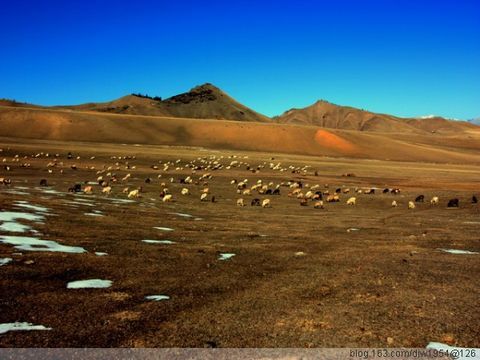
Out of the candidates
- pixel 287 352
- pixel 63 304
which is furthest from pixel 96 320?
pixel 287 352

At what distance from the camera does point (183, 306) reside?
897cm

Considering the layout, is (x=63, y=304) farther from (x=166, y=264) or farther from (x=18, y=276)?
(x=166, y=264)

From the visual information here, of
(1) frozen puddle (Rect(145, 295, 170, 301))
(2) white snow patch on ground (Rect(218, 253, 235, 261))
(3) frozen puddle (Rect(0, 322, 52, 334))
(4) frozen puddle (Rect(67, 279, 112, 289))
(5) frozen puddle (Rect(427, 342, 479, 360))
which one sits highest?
(5) frozen puddle (Rect(427, 342, 479, 360))

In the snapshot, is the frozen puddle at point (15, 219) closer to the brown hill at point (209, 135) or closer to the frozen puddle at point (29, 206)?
the frozen puddle at point (29, 206)

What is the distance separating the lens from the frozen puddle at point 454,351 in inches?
268

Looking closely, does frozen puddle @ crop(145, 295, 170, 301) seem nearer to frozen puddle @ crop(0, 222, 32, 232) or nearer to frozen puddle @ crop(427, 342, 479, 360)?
frozen puddle @ crop(427, 342, 479, 360)

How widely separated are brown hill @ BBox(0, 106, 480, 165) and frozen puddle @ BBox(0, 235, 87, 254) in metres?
110

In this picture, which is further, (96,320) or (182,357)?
(96,320)

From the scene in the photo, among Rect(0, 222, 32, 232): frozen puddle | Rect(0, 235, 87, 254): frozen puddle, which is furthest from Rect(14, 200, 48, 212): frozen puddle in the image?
Rect(0, 235, 87, 254): frozen puddle

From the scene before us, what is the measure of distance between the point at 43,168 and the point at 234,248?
40225 mm

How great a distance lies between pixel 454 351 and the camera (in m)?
6.98

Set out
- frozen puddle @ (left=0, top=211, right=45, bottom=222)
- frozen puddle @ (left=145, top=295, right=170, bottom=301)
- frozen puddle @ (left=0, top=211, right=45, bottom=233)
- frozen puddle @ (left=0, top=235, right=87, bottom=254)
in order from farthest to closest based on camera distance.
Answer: frozen puddle @ (left=0, top=211, right=45, bottom=222)
frozen puddle @ (left=0, top=211, right=45, bottom=233)
frozen puddle @ (left=0, top=235, right=87, bottom=254)
frozen puddle @ (left=145, top=295, right=170, bottom=301)

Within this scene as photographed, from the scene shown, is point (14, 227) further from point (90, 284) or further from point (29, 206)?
point (90, 284)

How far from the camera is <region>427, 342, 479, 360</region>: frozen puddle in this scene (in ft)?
22.4
